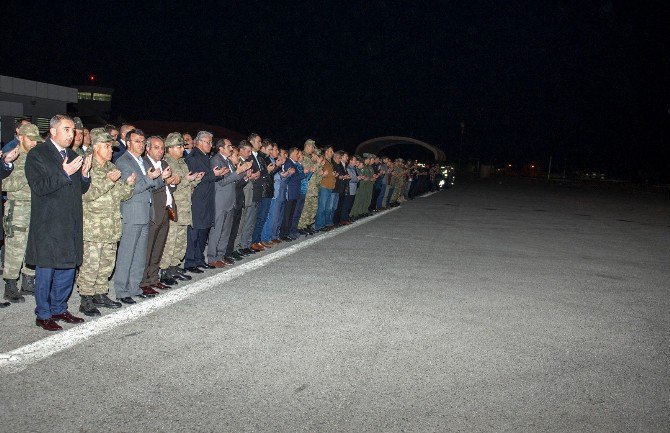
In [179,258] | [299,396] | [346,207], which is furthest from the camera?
[346,207]

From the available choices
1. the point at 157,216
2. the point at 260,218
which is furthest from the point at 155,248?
the point at 260,218

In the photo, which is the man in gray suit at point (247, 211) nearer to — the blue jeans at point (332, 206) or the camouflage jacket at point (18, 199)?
the camouflage jacket at point (18, 199)

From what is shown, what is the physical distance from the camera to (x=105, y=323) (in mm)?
5148

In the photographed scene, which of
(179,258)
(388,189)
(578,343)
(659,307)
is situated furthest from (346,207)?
(578,343)

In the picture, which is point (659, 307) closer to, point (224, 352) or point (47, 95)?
point (224, 352)

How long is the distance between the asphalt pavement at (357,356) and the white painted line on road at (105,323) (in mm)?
23

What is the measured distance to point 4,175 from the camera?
5973 millimetres

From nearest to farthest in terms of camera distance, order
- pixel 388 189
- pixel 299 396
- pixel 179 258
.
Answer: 1. pixel 299 396
2. pixel 179 258
3. pixel 388 189

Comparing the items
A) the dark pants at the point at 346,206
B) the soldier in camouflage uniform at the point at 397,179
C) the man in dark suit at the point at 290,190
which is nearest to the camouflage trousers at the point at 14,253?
the man in dark suit at the point at 290,190

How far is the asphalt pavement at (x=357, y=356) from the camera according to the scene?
3.42 metres

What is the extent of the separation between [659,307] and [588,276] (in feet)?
5.95

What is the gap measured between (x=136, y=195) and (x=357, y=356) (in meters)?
3.16

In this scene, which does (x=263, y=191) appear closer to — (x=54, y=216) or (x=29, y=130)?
(x=29, y=130)

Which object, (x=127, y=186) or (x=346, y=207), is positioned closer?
(x=127, y=186)
